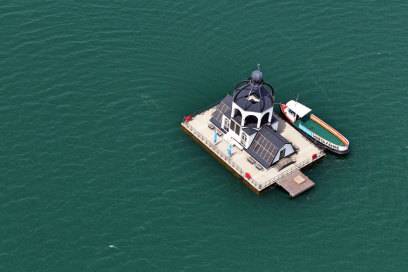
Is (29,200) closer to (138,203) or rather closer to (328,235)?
(138,203)

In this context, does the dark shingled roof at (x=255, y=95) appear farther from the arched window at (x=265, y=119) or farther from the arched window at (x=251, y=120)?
the arched window at (x=251, y=120)

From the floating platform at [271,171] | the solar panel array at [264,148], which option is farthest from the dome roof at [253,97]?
the floating platform at [271,171]

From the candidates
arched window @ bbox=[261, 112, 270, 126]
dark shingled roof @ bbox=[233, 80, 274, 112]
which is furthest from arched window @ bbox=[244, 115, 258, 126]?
dark shingled roof @ bbox=[233, 80, 274, 112]

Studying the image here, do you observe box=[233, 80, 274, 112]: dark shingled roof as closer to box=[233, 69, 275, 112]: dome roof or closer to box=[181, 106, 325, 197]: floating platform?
box=[233, 69, 275, 112]: dome roof

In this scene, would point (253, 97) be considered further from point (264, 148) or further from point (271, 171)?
point (271, 171)

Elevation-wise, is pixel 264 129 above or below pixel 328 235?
above

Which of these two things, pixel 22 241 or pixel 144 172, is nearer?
pixel 22 241

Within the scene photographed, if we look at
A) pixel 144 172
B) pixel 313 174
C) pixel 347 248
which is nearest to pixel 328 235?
pixel 347 248
